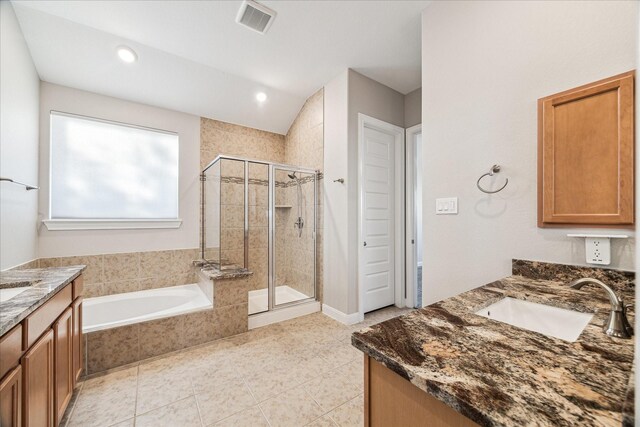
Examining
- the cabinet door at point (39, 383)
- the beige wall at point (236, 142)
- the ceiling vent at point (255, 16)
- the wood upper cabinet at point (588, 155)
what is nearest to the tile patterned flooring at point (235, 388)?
the cabinet door at point (39, 383)

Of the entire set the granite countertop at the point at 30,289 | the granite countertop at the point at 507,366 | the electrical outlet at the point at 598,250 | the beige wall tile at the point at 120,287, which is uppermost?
the electrical outlet at the point at 598,250

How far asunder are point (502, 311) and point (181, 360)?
2367 millimetres

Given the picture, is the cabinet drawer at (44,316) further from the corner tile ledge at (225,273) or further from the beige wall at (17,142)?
the corner tile ledge at (225,273)

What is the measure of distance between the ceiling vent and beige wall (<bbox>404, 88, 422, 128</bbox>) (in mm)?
1976

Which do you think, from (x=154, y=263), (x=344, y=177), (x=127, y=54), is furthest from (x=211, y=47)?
(x=154, y=263)

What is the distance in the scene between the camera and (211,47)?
2.57 meters

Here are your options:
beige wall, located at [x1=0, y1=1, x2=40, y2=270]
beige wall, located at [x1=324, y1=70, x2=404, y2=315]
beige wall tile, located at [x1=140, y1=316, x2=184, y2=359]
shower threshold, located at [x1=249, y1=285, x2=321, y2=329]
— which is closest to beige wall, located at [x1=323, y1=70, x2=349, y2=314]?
beige wall, located at [x1=324, y1=70, x2=404, y2=315]

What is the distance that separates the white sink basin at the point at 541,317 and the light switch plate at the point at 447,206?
Result: 32.0 inches

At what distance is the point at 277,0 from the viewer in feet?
6.75

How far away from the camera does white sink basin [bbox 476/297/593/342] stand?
988 millimetres

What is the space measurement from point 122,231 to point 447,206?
335 centimetres

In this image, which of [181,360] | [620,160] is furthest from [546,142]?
[181,360]

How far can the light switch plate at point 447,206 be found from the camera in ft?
6.01

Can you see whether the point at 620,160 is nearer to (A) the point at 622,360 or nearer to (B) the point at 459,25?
(A) the point at 622,360
